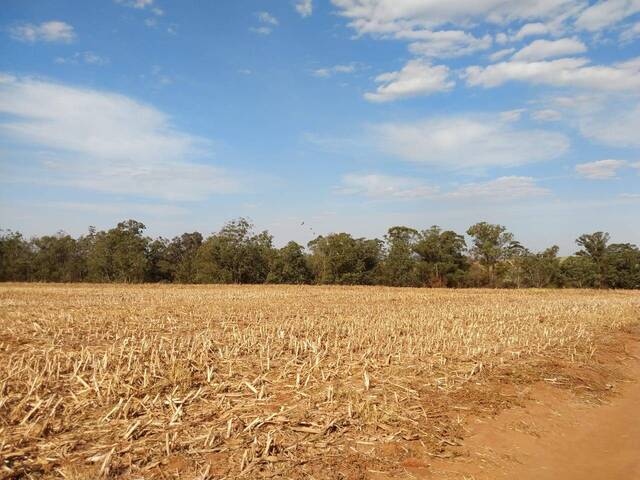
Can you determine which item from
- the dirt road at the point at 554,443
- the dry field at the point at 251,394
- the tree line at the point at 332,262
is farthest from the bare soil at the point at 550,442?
the tree line at the point at 332,262

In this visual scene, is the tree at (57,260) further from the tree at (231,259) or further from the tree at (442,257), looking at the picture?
the tree at (442,257)

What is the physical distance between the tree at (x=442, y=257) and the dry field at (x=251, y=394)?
4130 cm

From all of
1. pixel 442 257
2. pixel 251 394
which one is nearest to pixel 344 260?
pixel 442 257

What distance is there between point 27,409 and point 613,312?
20297mm

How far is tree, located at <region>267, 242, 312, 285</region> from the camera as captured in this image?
173ft

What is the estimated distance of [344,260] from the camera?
5319 cm

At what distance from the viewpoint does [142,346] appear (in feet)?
29.3

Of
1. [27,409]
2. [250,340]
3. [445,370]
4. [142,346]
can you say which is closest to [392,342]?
[445,370]

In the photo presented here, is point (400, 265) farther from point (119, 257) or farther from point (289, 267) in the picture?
point (119, 257)

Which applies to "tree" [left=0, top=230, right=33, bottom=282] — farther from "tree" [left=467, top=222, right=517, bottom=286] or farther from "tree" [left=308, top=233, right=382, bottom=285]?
"tree" [left=467, top=222, right=517, bottom=286]

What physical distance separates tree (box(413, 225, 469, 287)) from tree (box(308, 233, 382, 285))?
5598 millimetres

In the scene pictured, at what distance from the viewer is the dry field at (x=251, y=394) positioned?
15.4ft

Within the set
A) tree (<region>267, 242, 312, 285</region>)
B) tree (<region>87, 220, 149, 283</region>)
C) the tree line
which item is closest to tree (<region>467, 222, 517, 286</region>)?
the tree line

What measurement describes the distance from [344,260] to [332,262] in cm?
141
